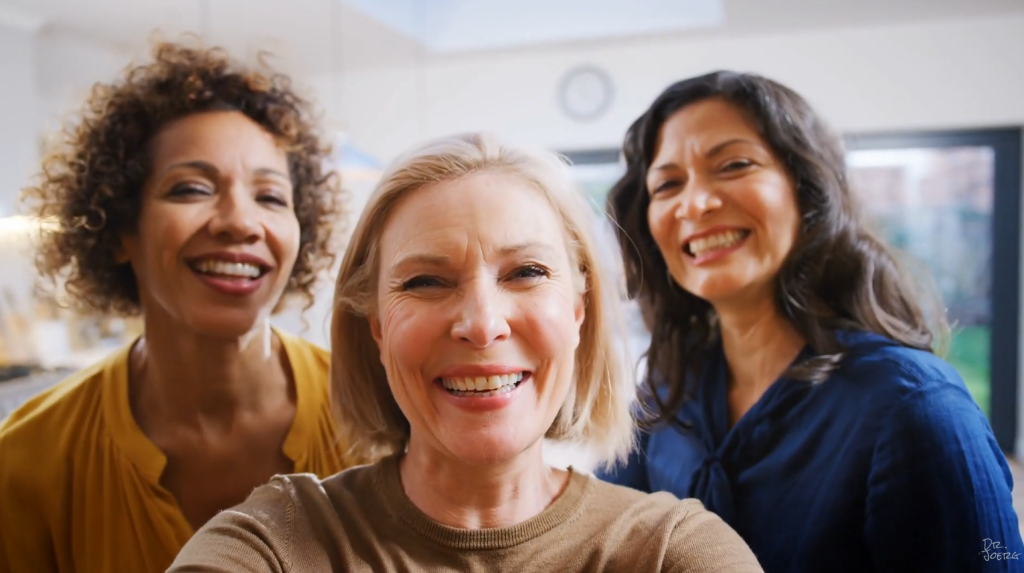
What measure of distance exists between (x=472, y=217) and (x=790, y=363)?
72cm

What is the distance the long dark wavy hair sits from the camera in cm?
128

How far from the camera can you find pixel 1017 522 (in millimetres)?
1066

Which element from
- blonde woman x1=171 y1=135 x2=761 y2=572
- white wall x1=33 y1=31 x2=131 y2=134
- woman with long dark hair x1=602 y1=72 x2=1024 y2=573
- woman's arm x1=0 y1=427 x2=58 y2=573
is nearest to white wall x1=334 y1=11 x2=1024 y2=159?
white wall x1=33 y1=31 x2=131 y2=134

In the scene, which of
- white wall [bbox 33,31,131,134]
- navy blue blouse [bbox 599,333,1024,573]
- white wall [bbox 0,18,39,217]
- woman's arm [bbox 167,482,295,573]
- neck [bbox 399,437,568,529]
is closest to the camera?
woman's arm [bbox 167,482,295,573]

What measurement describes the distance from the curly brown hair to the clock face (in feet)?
11.3

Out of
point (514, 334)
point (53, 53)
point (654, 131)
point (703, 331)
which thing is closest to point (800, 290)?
point (703, 331)

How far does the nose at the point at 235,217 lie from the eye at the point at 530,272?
524 mm

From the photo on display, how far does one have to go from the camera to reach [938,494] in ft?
3.48

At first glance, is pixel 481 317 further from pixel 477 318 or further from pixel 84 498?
pixel 84 498

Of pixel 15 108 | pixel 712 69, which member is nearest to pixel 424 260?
pixel 15 108

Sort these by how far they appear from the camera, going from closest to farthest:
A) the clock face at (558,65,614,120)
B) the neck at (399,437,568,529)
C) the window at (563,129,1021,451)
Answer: the neck at (399,437,568,529) → the window at (563,129,1021,451) → the clock face at (558,65,614,120)

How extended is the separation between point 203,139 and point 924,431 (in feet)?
4.11

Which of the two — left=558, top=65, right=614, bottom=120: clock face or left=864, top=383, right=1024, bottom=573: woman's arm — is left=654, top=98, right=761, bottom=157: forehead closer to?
left=864, top=383, right=1024, bottom=573: woman's arm

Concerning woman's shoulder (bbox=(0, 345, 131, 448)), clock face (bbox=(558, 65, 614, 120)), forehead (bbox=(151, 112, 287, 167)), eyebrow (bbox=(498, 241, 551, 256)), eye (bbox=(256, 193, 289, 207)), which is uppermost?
clock face (bbox=(558, 65, 614, 120))
